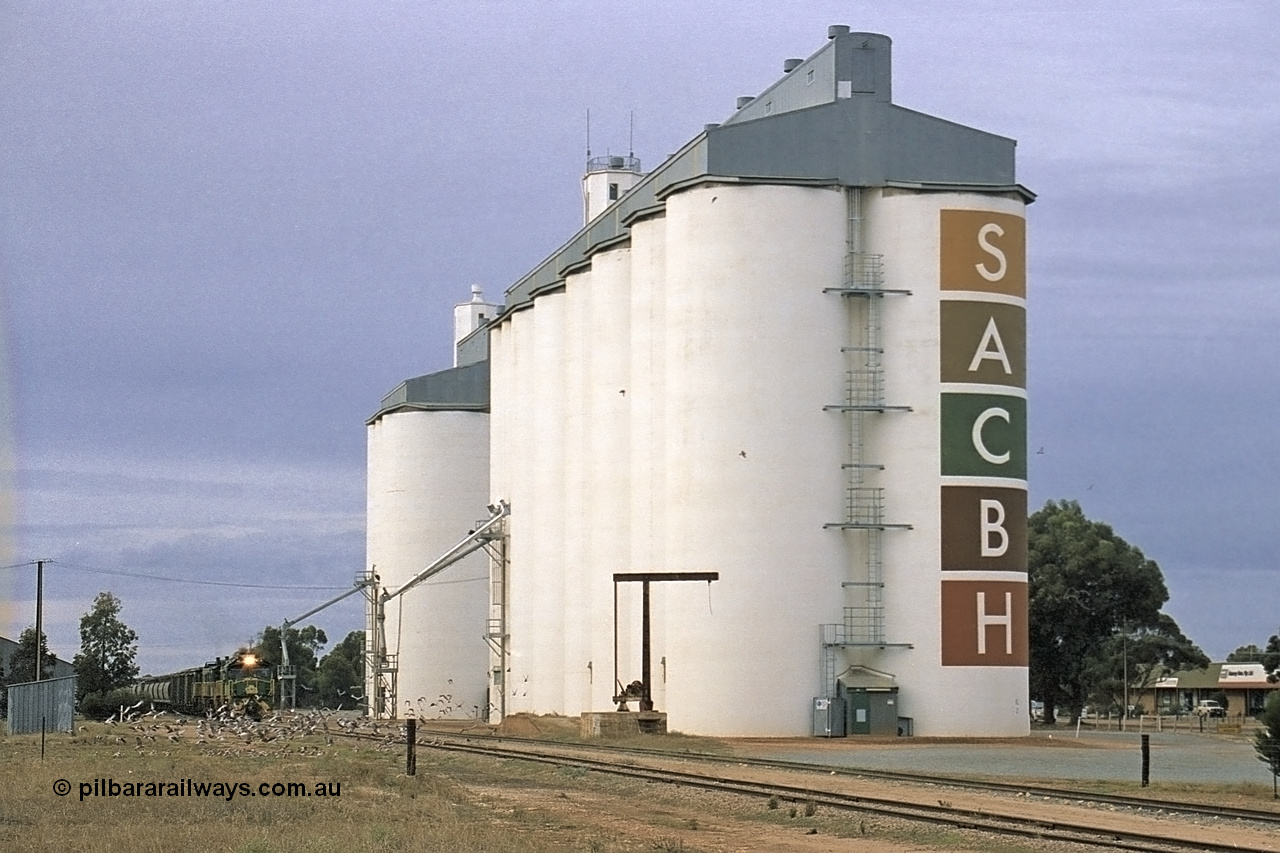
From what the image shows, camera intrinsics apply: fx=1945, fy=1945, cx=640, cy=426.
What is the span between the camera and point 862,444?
61.3 metres

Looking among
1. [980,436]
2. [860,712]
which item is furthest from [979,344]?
[860,712]

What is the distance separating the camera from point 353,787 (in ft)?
114

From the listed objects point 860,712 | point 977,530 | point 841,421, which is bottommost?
point 860,712

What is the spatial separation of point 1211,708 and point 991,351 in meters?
79.0

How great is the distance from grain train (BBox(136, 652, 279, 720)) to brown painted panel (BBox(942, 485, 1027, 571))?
96.9 feet

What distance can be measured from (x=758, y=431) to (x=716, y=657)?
23.4ft

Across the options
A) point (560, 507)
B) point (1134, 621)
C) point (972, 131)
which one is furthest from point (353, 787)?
point (1134, 621)

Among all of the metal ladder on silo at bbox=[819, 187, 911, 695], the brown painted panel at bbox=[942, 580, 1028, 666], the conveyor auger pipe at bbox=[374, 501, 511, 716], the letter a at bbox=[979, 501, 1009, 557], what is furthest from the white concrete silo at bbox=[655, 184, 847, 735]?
the conveyor auger pipe at bbox=[374, 501, 511, 716]

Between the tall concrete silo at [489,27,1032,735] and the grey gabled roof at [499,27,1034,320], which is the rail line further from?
the grey gabled roof at [499,27,1034,320]

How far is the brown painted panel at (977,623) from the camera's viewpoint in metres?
60.6

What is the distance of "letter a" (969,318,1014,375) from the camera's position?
202 ft

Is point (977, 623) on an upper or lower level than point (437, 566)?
lower

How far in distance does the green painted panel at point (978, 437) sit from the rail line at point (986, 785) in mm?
14549

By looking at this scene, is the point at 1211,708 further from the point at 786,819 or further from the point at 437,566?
the point at 786,819
